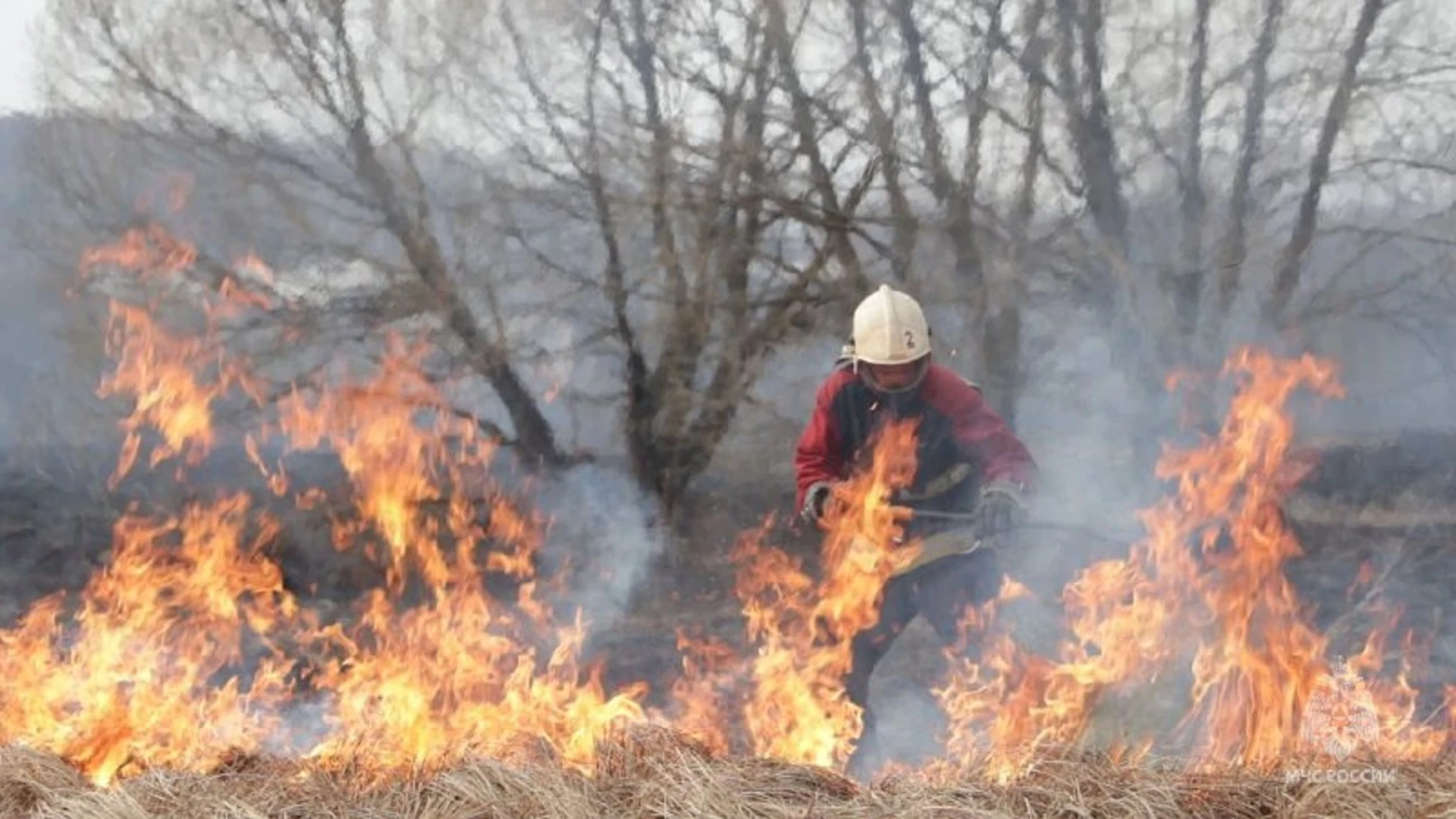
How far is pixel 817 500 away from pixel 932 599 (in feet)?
2.03

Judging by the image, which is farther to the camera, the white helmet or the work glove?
the white helmet

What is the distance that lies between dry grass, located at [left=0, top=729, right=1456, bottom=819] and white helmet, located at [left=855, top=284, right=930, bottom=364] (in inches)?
70.1

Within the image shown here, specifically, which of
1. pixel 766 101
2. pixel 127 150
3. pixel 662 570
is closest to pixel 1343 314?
pixel 766 101

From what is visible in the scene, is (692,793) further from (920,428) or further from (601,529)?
(601,529)

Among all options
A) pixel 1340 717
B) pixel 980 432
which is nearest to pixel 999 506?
pixel 980 432

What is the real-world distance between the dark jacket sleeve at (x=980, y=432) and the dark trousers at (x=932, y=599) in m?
0.36

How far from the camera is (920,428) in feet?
17.8

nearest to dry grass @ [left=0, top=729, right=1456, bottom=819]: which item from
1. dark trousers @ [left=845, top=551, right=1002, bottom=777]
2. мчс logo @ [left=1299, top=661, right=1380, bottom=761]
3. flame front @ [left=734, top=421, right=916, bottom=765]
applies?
мчс logo @ [left=1299, top=661, right=1380, bottom=761]

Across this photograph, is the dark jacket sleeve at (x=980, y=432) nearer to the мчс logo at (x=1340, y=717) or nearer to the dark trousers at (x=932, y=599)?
the dark trousers at (x=932, y=599)

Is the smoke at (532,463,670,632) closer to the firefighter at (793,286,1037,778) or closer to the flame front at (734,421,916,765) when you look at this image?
the flame front at (734,421,916,765)

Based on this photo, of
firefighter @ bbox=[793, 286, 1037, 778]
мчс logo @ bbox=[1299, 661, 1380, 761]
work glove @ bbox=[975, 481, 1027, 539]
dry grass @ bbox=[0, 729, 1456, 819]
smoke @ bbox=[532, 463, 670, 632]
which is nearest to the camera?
dry grass @ bbox=[0, 729, 1456, 819]

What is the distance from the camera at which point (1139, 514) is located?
22.8ft

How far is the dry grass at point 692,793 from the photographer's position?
144 inches

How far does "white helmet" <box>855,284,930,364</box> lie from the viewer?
525 centimetres
